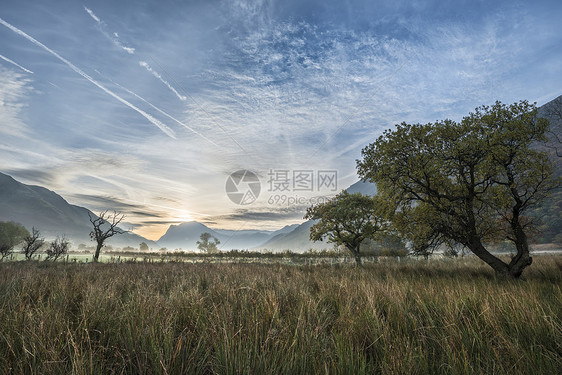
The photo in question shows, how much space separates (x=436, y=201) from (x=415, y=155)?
3063 mm

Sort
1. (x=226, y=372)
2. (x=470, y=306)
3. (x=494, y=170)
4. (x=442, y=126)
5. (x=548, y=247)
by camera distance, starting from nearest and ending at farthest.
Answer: (x=226, y=372) < (x=470, y=306) < (x=494, y=170) < (x=442, y=126) < (x=548, y=247)

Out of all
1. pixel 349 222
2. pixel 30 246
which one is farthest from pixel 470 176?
pixel 30 246

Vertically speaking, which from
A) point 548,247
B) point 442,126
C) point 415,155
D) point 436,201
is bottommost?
point 548,247

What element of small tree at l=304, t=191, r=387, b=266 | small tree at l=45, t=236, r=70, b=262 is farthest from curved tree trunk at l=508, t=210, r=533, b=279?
small tree at l=45, t=236, r=70, b=262

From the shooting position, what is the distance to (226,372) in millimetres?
2035

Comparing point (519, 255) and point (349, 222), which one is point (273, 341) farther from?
point (349, 222)

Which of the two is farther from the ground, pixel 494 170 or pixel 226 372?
pixel 494 170

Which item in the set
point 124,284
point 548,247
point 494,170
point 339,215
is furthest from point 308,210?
point 548,247

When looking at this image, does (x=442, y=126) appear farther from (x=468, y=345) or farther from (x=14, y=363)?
(x=14, y=363)

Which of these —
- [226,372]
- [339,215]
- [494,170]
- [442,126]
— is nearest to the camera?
[226,372]

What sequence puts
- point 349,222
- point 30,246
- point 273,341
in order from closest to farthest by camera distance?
point 273,341, point 30,246, point 349,222

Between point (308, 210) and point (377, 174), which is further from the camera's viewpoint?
point (308, 210)

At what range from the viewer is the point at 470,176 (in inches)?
524

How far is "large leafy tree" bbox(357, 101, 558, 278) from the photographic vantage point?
12.1 m
